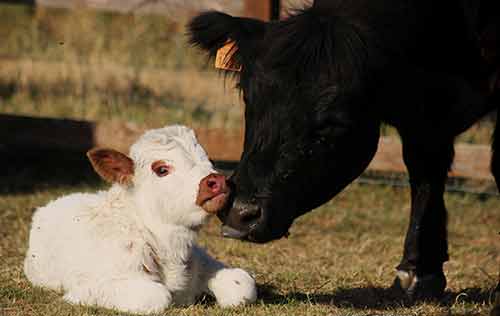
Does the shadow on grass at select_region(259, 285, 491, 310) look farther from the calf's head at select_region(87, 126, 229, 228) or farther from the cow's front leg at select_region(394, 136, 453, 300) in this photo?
the calf's head at select_region(87, 126, 229, 228)

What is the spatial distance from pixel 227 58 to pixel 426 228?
147 cm

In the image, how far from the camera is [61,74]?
9.84m

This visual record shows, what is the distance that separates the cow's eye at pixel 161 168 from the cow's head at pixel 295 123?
1.22ft

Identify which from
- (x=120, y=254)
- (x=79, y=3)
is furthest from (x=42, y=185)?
(x=120, y=254)

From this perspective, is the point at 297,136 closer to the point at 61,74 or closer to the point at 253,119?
the point at 253,119

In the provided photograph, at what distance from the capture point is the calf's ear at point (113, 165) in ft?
14.3

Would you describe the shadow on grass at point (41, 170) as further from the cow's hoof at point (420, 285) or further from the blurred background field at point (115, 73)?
the cow's hoof at point (420, 285)

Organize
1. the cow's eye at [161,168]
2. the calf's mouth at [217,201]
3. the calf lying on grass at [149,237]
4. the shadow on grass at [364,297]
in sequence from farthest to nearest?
the shadow on grass at [364,297], the cow's eye at [161,168], the calf lying on grass at [149,237], the calf's mouth at [217,201]

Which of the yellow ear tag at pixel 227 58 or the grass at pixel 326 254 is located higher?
the yellow ear tag at pixel 227 58

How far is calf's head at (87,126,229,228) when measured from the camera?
409 centimetres

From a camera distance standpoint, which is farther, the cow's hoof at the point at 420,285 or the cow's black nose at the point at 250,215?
the cow's hoof at the point at 420,285

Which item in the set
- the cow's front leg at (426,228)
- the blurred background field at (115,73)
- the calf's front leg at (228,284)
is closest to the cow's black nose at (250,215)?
the calf's front leg at (228,284)

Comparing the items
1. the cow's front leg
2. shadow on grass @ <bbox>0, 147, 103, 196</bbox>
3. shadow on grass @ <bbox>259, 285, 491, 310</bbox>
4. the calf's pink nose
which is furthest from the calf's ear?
shadow on grass @ <bbox>0, 147, 103, 196</bbox>

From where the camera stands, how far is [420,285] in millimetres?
4973
